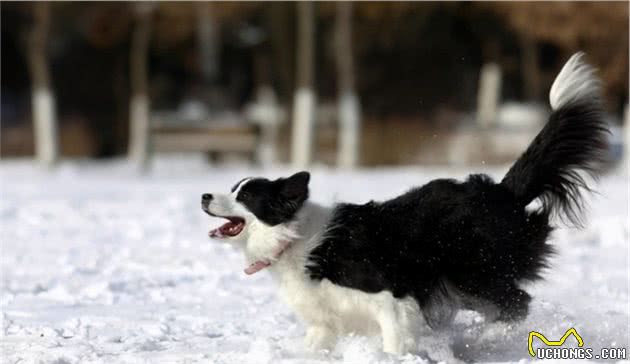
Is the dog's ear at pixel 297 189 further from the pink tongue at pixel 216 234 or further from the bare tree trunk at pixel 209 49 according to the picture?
the bare tree trunk at pixel 209 49

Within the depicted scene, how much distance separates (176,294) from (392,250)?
8.97 ft

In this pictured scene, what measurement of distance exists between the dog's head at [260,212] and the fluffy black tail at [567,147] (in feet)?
4.47

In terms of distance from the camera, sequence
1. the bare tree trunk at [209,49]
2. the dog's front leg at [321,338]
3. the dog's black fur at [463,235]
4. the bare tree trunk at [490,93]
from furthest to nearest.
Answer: the bare tree trunk at [209,49] → the bare tree trunk at [490,93] → the dog's front leg at [321,338] → the dog's black fur at [463,235]

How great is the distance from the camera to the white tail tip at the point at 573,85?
599 cm

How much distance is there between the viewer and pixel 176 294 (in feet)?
25.1

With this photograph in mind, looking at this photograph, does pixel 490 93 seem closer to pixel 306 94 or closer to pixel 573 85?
pixel 306 94

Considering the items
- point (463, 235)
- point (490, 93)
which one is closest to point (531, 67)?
point (490, 93)

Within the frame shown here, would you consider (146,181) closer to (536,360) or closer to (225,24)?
(225,24)

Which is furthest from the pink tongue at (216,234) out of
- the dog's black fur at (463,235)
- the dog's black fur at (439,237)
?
the dog's black fur at (463,235)

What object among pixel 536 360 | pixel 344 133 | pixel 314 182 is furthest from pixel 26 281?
pixel 344 133

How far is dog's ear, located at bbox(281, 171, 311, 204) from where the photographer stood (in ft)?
18.2

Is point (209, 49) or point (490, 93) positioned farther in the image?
point (209, 49)

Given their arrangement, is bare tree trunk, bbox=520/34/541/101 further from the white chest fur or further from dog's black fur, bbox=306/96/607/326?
the white chest fur

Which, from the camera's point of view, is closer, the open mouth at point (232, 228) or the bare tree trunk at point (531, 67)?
the open mouth at point (232, 228)
